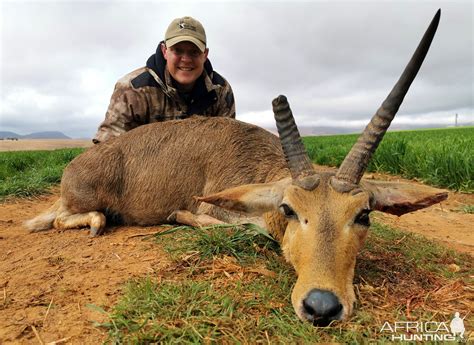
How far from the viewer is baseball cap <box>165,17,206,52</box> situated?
24.1ft

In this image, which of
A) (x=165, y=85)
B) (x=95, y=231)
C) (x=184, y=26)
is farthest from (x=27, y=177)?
(x=95, y=231)

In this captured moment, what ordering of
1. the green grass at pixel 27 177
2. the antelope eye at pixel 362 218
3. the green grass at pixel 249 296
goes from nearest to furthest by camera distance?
the green grass at pixel 249 296, the antelope eye at pixel 362 218, the green grass at pixel 27 177

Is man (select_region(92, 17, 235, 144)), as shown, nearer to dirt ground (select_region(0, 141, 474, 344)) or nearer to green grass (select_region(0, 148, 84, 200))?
dirt ground (select_region(0, 141, 474, 344))

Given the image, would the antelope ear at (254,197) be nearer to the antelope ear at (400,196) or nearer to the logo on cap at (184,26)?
the antelope ear at (400,196)

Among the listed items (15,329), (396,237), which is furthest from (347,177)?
(15,329)

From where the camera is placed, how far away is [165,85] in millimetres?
7531

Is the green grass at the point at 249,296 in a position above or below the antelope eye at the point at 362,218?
below

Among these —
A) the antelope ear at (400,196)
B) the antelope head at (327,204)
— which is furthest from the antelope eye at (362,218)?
the antelope ear at (400,196)

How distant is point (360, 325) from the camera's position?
263 centimetres

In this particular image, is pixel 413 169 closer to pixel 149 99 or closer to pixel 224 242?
pixel 149 99

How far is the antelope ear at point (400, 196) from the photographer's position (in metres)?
3.73

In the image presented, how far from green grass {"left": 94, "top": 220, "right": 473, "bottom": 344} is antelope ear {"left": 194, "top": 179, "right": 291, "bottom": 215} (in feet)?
1.16

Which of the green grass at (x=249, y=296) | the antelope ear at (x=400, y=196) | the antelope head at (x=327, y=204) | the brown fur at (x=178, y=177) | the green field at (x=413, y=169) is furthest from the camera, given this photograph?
the green field at (x=413, y=169)

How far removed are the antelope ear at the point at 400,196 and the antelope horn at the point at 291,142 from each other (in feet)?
1.89
